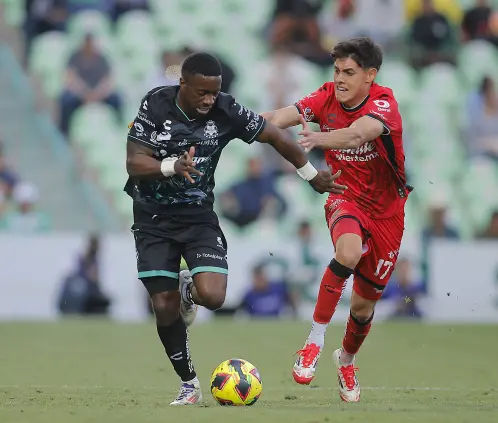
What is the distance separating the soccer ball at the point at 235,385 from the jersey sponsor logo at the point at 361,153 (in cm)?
208

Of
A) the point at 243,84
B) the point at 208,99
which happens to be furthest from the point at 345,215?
the point at 243,84

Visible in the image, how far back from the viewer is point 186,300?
901 cm

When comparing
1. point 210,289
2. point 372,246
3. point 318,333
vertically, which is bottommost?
point 318,333

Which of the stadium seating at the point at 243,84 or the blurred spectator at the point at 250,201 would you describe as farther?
the stadium seating at the point at 243,84

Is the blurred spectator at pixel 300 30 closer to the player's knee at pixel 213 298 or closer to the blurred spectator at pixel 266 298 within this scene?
the blurred spectator at pixel 266 298

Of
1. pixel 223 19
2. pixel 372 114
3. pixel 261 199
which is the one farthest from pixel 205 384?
pixel 223 19

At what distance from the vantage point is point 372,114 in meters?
8.92

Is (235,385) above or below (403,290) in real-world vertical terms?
above

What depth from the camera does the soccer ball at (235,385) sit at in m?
8.27

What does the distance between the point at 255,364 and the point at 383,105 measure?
4.54 meters

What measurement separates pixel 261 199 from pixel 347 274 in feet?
34.9

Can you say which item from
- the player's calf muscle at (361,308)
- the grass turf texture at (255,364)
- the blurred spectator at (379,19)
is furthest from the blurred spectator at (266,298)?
the player's calf muscle at (361,308)

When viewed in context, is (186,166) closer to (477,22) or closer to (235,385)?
(235,385)

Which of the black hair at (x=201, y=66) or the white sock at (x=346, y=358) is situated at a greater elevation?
the black hair at (x=201, y=66)
